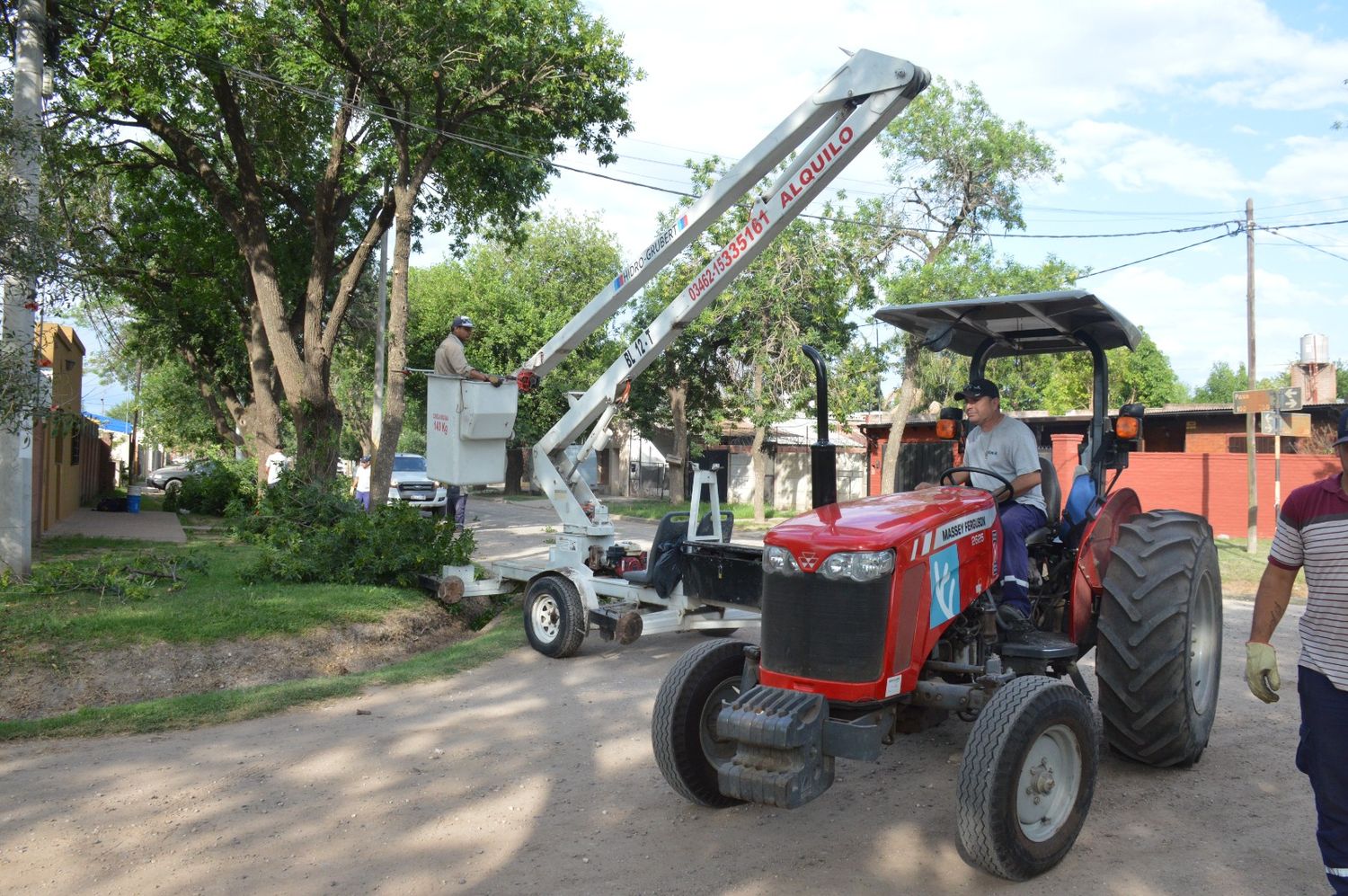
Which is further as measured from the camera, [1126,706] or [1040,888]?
[1126,706]

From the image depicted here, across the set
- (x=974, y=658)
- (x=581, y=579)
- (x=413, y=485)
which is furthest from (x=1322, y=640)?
(x=413, y=485)

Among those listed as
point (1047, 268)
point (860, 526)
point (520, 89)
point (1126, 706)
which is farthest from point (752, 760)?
point (1047, 268)

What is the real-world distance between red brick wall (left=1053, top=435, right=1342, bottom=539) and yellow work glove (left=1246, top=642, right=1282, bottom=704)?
1870 centimetres

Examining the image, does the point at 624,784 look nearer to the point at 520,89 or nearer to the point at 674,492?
the point at 520,89

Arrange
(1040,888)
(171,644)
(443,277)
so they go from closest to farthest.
→ (1040,888) < (171,644) < (443,277)

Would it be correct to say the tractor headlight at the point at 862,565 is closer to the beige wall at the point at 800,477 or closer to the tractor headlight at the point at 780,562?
the tractor headlight at the point at 780,562

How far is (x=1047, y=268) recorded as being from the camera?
2758 centimetres

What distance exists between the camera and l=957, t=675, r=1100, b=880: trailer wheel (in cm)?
395

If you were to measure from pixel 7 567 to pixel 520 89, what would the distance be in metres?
10.4

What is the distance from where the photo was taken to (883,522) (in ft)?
15.0

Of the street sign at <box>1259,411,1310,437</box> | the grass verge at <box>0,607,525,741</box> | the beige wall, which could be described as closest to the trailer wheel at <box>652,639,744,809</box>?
the grass verge at <box>0,607,525,741</box>

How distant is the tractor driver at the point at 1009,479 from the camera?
5285 mm

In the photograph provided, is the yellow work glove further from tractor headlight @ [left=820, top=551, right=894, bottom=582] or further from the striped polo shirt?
tractor headlight @ [left=820, top=551, right=894, bottom=582]

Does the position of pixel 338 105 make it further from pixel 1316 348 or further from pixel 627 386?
pixel 1316 348
